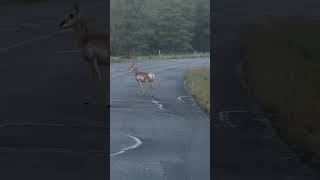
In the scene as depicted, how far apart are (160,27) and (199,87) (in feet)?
5.08

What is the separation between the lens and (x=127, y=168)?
7258 millimetres

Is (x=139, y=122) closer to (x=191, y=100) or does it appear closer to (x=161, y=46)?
(x=191, y=100)

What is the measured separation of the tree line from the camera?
10961mm

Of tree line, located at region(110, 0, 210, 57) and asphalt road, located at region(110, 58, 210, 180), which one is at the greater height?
tree line, located at region(110, 0, 210, 57)
